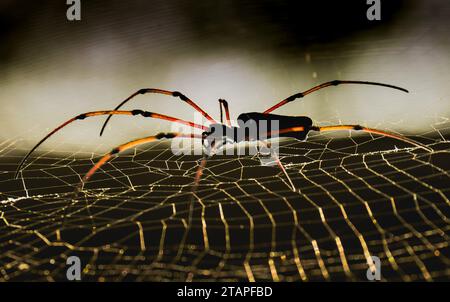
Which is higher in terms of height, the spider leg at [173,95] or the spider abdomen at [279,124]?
the spider leg at [173,95]

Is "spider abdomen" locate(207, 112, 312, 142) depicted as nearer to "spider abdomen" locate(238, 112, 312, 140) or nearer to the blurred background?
"spider abdomen" locate(238, 112, 312, 140)

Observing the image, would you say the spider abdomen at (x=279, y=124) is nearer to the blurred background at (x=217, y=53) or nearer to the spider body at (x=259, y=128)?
the spider body at (x=259, y=128)

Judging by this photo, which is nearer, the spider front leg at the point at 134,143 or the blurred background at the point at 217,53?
the spider front leg at the point at 134,143

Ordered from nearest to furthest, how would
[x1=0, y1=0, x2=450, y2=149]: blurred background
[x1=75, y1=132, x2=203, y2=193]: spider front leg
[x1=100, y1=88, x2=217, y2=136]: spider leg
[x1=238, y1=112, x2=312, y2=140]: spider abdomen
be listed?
[x1=75, y1=132, x2=203, y2=193]: spider front leg
[x1=238, y1=112, x2=312, y2=140]: spider abdomen
[x1=100, y1=88, x2=217, y2=136]: spider leg
[x1=0, y1=0, x2=450, y2=149]: blurred background

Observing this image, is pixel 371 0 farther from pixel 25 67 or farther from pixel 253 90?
pixel 25 67

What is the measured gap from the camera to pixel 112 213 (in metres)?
2.08

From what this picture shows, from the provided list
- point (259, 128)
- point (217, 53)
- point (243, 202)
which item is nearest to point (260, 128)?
point (259, 128)

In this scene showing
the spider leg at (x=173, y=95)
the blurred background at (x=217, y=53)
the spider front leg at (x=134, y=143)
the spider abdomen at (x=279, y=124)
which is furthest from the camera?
the blurred background at (x=217, y=53)

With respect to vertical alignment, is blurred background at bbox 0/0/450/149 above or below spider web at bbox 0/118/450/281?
above

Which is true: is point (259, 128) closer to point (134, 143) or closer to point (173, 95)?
point (173, 95)

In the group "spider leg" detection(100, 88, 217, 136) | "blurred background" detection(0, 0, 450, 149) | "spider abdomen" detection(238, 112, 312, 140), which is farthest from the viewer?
"blurred background" detection(0, 0, 450, 149)

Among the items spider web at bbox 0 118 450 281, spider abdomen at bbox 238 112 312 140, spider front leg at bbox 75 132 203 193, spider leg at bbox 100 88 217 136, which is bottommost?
spider web at bbox 0 118 450 281

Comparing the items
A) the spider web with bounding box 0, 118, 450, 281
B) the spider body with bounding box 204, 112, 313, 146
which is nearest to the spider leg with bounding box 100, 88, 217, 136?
the spider body with bounding box 204, 112, 313, 146

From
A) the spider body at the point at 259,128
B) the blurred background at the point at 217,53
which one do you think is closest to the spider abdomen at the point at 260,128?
the spider body at the point at 259,128
